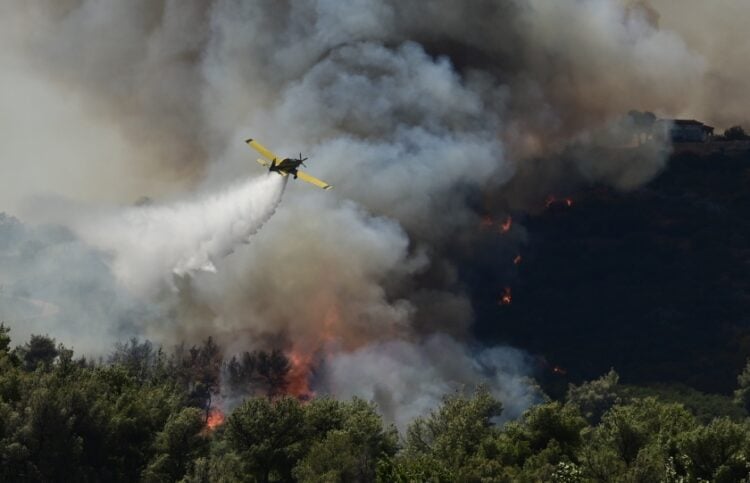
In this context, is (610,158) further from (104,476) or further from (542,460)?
(104,476)

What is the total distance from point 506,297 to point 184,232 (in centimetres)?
7743

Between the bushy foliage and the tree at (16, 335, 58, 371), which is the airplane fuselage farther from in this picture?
the tree at (16, 335, 58, 371)

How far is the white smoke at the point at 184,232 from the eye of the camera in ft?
408

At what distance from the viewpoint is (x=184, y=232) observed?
13325 centimetres

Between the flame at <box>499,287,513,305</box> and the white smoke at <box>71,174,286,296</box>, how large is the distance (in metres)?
71.2

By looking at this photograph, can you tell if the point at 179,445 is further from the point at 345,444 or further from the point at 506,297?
the point at 506,297

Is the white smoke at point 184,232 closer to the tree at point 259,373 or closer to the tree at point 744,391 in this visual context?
the tree at point 259,373

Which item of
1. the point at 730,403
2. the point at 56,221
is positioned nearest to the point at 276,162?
the point at 56,221

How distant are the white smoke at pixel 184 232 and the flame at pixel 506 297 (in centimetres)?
7120

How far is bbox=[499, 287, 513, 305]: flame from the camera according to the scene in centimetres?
18285

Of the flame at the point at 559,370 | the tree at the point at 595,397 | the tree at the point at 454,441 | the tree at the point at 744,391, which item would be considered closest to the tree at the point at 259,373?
the tree at the point at 454,441

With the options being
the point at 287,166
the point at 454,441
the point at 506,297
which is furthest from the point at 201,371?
the point at 506,297

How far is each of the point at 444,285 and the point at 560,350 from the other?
37.6 m

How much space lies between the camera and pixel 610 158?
19762 centimetres
